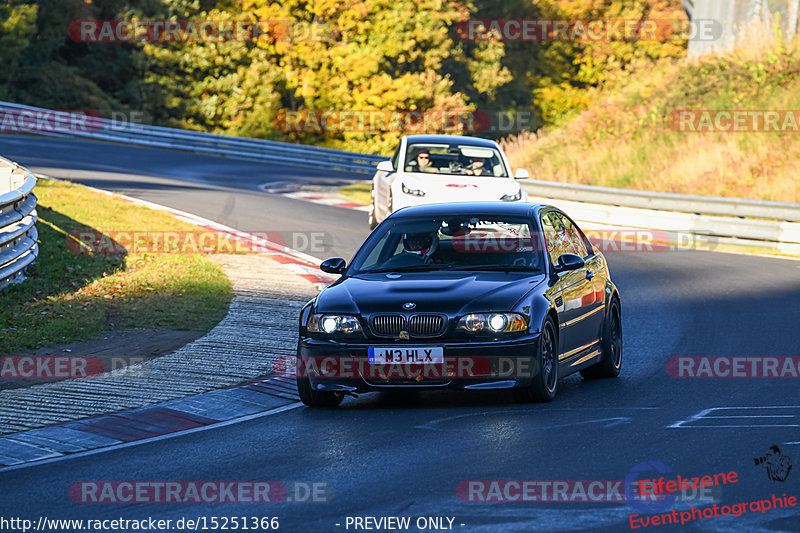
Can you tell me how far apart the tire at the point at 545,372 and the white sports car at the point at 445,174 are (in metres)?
10.1

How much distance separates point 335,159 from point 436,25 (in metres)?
13.9

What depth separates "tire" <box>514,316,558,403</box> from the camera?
9539mm

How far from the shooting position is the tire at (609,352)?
36.5ft

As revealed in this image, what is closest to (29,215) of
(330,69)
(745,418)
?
(745,418)

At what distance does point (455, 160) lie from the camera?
2091 cm

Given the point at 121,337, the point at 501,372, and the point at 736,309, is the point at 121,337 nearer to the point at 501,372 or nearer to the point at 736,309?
the point at 501,372

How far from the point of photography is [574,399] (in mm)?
10133

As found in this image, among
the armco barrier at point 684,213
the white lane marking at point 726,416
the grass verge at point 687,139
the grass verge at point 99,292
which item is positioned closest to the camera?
the white lane marking at point 726,416

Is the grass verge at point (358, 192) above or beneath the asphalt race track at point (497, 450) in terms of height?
beneath

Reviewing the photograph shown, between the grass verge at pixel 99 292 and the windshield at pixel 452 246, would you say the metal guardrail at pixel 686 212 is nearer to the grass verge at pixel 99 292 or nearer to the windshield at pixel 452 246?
the grass verge at pixel 99 292

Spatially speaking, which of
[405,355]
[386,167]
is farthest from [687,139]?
[405,355]

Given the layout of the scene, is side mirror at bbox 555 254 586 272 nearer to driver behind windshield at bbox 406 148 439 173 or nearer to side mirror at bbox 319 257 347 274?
side mirror at bbox 319 257 347 274

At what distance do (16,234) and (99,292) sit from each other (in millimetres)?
1139

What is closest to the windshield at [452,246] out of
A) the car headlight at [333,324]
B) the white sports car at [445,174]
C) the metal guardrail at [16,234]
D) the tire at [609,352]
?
the car headlight at [333,324]
